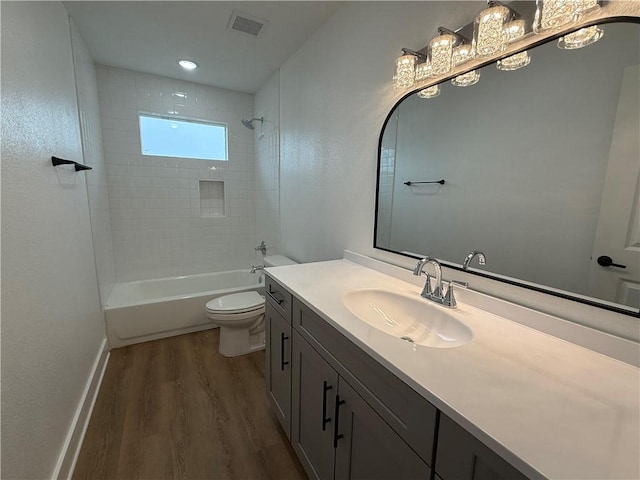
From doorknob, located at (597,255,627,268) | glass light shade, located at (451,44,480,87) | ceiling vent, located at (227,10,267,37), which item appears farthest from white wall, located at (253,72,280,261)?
doorknob, located at (597,255,627,268)

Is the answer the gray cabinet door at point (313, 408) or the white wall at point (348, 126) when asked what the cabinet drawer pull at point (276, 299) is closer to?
the gray cabinet door at point (313, 408)

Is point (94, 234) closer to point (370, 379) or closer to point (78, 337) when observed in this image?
point (78, 337)

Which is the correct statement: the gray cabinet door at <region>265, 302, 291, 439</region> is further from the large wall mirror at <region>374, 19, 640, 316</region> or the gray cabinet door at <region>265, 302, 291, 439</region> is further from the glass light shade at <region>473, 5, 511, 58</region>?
the glass light shade at <region>473, 5, 511, 58</region>

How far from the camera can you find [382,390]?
777 millimetres

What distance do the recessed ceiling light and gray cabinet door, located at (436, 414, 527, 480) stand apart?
3173 mm

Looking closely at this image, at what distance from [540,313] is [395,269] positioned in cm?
66

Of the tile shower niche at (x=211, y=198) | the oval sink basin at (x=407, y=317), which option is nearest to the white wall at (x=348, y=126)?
the oval sink basin at (x=407, y=317)

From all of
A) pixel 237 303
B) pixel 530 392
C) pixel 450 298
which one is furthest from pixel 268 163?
pixel 530 392

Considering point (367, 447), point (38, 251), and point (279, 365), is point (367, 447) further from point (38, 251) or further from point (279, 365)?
point (38, 251)

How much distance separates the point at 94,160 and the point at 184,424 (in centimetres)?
224

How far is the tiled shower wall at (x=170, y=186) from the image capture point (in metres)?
2.86

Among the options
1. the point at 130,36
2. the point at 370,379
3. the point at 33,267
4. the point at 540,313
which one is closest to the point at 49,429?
the point at 33,267

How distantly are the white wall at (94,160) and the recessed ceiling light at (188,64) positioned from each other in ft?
2.33

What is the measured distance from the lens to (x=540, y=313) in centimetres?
90
